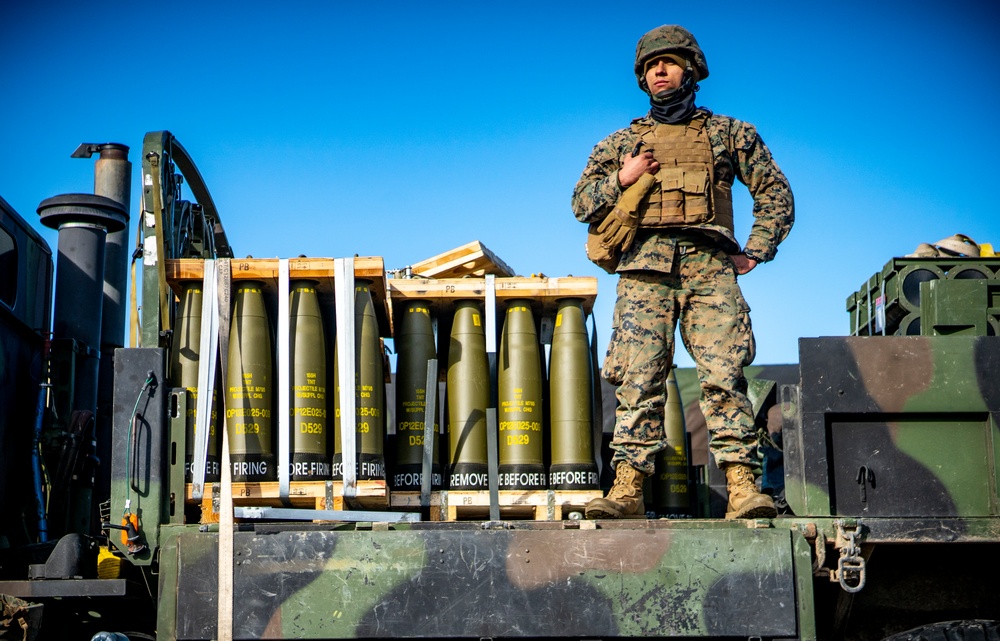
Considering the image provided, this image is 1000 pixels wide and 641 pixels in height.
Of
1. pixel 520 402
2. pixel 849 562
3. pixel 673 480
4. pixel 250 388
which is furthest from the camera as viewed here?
pixel 673 480

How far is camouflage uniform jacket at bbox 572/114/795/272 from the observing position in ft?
18.2

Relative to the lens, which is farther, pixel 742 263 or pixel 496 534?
pixel 742 263

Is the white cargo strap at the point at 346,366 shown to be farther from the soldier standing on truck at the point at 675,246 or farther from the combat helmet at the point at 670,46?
the combat helmet at the point at 670,46

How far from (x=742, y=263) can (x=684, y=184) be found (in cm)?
47

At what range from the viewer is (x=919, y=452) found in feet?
15.9

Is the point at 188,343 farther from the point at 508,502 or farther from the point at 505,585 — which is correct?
the point at 505,585

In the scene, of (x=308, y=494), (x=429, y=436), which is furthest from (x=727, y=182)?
(x=308, y=494)

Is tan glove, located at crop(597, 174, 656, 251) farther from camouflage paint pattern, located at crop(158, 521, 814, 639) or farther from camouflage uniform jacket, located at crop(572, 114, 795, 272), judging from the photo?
camouflage paint pattern, located at crop(158, 521, 814, 639)

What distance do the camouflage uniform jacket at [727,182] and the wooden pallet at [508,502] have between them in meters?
1.17

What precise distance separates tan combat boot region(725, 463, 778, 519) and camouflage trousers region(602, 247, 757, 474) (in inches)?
2.0

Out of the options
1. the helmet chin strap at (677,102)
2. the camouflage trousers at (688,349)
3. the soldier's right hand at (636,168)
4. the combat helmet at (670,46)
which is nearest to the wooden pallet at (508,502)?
the camouflage trousers at (688,349)

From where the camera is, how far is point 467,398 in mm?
6270

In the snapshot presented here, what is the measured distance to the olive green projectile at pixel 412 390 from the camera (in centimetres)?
607

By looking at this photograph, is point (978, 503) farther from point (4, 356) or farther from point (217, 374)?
point (4, 356)
